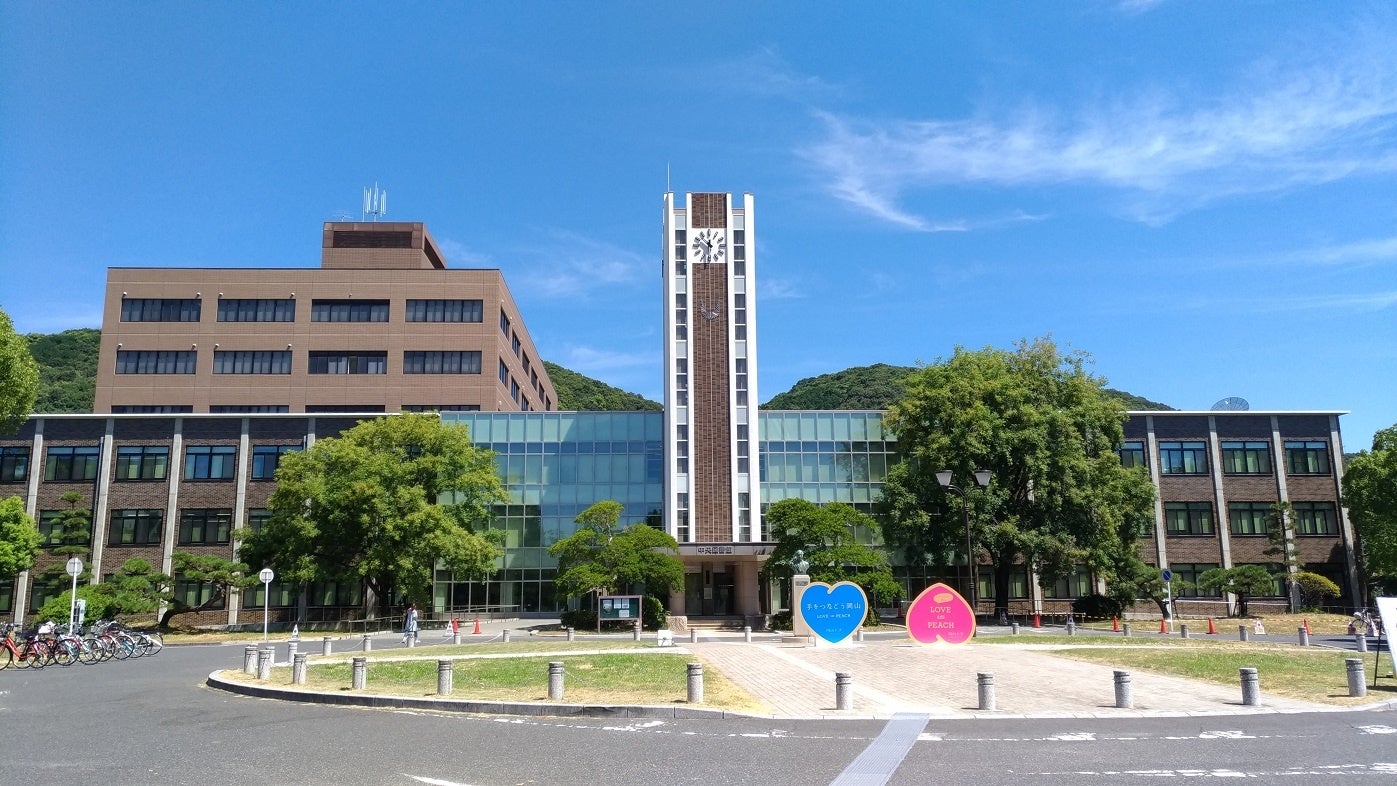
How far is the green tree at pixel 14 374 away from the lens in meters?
40.4

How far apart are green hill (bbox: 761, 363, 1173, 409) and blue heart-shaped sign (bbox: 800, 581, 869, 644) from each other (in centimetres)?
5692

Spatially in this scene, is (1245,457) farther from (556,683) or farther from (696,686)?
(556,683)

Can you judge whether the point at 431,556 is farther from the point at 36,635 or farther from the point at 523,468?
the point at 36,635

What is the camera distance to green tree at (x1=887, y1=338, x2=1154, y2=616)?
45.4 meters

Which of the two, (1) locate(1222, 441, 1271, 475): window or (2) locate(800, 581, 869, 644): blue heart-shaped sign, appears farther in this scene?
(1) locate(1222, 441, 1271, 475): window

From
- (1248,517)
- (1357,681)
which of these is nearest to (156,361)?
(1357,681)

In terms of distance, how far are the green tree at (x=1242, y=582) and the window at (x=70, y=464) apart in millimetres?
59474

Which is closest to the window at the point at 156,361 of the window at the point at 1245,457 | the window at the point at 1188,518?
the window at the point at 1188,518

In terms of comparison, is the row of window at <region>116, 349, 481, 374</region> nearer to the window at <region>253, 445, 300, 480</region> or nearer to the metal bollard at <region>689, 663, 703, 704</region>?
the window at <region>253, 445, 300, 480</region>

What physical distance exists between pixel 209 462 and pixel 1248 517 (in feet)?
192

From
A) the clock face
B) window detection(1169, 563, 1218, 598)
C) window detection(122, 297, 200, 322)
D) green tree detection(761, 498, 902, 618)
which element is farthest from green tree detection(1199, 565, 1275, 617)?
window detection(122, 297, 200, 322)

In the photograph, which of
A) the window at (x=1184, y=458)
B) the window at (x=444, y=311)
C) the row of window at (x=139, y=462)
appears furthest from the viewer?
the window at (x=444, y=311)

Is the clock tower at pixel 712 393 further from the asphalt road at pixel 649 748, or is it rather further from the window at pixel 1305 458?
the asphalt road at pixel 649 748

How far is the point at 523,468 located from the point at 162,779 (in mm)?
45358
